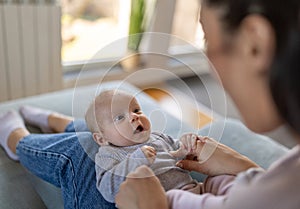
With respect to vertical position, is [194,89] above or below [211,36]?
below

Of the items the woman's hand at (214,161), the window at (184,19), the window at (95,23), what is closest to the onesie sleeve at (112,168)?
the woman's hand at (214,161)

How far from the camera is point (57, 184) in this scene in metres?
1.00

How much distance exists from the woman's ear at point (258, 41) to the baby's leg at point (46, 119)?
949 mm

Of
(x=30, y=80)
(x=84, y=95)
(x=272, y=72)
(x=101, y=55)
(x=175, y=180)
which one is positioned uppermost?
(x=272, y=72)

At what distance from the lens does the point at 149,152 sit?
29.9 inches

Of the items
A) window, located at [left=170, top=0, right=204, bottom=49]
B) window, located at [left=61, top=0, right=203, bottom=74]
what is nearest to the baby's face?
window, located at [left=61, top=0, right=203, bottom=74]

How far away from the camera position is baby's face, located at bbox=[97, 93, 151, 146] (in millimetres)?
797

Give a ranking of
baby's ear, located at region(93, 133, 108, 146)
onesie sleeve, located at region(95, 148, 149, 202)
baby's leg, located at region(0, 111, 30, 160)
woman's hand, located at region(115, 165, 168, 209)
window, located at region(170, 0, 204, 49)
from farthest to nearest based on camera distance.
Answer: window, located at region(170, 0, 204, 49) → baby's leg, located at region(0, 111, 30, 160) → baby's ear, located at region(93, 133, 108, 146) → onesie sleeve, located at region(95, 148, 149, 202) → woman's hand, located at region(115, 165, 168, 209)

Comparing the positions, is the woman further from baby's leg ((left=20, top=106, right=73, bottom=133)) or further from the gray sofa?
baby's leg ((left=20, top=106, right=73, bottom=133))

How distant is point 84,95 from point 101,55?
13 centimetres

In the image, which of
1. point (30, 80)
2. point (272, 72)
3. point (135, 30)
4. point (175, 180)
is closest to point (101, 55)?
point (175, 180)

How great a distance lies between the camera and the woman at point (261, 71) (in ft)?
1.33

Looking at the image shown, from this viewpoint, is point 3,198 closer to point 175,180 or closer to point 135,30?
point 175,180

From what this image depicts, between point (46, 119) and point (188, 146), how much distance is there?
73cm
